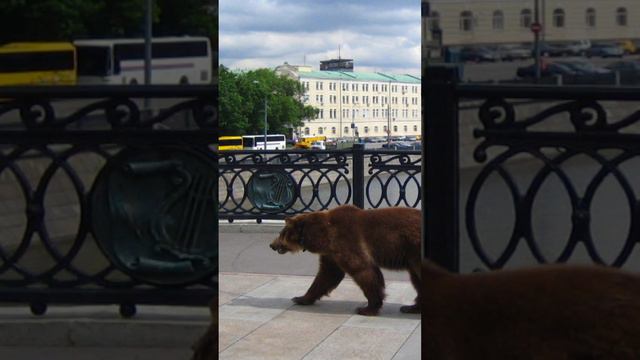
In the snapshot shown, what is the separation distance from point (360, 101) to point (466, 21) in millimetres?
593

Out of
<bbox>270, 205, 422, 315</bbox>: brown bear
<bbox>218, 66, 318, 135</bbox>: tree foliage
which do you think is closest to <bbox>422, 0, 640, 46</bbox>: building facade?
<bbox>218, 66, 318, 135</bbox>: tree foliage

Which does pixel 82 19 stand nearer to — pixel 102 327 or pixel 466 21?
pixel 102 327

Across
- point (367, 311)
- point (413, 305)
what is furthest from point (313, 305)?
point (413, 305)

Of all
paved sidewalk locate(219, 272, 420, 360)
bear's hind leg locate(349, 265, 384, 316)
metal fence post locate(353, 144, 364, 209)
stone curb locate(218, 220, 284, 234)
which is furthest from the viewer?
metal fence post locate(353, 144, 364, 209)

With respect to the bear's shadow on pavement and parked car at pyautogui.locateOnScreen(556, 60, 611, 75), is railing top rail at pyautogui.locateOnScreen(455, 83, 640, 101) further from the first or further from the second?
the bear's shadow on pavement

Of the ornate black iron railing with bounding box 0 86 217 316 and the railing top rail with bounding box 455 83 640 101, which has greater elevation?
the railing top rail with bounding box 455 83 640 101

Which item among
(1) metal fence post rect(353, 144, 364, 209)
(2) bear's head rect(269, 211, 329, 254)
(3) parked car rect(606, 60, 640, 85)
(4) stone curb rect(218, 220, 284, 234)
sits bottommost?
(4) stone curb rect(218, 220, 284, 234)

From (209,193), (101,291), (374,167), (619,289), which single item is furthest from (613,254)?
(374,167)

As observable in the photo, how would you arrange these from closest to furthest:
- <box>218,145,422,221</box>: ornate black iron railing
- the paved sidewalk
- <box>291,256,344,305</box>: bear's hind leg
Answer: the paved sidewalk, <box>291,256,344,305</box>: bear's hind leg, <box>218,145,422,221</box>: ornate black iron railing

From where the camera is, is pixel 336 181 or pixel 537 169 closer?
pixel 537 169

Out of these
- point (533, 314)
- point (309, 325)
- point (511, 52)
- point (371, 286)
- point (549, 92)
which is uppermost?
point (511, 52)

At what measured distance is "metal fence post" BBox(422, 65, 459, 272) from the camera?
2453 mm

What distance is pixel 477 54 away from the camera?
2434 millimetres

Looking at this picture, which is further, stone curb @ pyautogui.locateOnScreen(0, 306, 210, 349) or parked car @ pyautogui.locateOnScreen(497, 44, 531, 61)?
stone curb @ pyautogui.locateOnScreen(0, 306, 210, 349)
